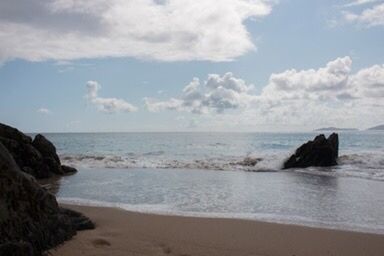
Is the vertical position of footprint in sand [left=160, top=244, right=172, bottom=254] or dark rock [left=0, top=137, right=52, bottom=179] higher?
dark rock [left=0, top=137, right=52, bottom=179]

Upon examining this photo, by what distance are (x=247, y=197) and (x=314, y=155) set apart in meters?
15.6

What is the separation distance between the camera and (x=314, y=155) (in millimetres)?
27859

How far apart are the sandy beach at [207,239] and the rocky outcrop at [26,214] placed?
28 cm

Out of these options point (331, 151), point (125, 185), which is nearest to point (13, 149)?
point (125, 185)

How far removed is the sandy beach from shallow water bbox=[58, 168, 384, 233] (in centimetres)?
106

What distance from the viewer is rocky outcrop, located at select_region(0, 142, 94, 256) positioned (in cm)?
578

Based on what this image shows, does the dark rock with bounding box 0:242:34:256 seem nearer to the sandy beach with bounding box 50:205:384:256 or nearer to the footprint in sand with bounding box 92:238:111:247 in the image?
the sandy beach with bounding box 50:205:384:256

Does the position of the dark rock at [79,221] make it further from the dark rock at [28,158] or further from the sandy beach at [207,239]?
the dark rock at [28,158]

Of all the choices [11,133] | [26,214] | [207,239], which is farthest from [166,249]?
[11,133]

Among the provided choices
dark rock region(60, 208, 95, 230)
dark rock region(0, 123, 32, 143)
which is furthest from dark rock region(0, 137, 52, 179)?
dark rock region(60, 208, 95, 230)

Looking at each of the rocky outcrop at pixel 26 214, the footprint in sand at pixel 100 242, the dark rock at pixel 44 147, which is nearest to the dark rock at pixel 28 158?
the dark rock at pixel 44 147

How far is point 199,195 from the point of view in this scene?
13992 mm

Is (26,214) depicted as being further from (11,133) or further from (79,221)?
(11,133)

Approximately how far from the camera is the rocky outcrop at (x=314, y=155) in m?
27.1
